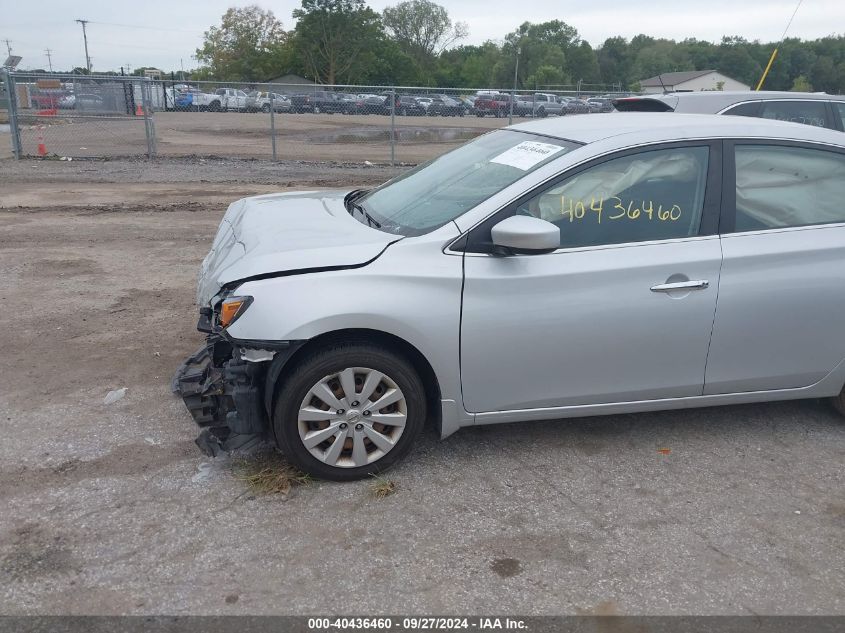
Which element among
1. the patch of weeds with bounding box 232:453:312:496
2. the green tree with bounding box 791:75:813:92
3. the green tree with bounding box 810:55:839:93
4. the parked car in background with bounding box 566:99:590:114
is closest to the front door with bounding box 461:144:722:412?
the patch of weeds with bounding box 232:453:312:496

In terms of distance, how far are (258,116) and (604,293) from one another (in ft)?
69.2

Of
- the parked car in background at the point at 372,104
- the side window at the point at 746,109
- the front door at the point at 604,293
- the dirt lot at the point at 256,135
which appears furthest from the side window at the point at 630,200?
the parked car in background at the point at 372,104

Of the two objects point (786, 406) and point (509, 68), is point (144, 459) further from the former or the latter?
point (509, 68)

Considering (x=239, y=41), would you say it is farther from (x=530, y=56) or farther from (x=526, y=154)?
(x=526, y=154)

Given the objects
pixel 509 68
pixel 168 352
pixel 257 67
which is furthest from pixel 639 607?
pixel 257 67

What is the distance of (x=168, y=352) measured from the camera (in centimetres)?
523

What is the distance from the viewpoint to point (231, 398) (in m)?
3.60

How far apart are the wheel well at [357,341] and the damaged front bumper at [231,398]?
67mm

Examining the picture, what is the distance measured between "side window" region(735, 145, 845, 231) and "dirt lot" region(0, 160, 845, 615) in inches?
49.1

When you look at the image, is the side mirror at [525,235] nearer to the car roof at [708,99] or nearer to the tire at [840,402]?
the tire at [840,402]

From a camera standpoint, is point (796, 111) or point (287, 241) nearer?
point (287, 241)

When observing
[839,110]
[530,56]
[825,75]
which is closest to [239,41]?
[530,56]

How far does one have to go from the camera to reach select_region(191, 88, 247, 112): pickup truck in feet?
73.7

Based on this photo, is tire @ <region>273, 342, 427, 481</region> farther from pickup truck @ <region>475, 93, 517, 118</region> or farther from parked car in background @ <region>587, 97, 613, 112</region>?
pickup truck @ <region>475, 93, 517, 118</region>
